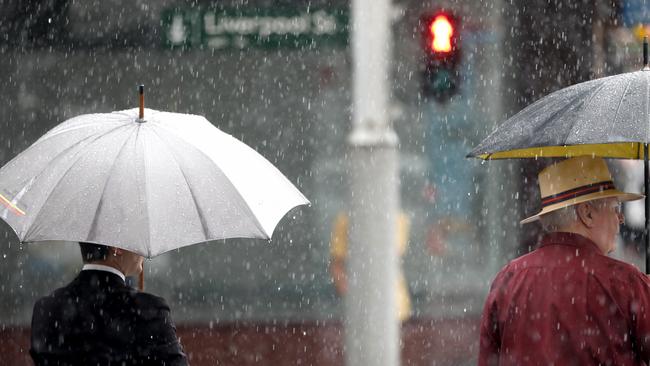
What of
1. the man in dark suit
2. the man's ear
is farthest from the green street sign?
the man in dark suit

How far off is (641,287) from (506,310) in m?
0.49

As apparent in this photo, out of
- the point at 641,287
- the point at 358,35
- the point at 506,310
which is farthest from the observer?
the point at 358,35

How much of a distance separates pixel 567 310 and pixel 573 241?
0.26 meters

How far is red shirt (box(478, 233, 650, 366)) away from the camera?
3.68 metres

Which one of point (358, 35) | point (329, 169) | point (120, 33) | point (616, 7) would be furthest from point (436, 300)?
point (358, 35)

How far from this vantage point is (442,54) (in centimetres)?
779

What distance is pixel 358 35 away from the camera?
7062mm

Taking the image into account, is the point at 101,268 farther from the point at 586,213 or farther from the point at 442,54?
the point at 442,54

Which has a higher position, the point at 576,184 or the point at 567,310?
the point at 576,184

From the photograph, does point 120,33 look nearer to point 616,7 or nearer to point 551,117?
point 616,7

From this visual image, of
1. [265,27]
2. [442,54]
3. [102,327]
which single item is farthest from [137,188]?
[265,27]

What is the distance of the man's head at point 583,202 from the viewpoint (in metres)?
3.96

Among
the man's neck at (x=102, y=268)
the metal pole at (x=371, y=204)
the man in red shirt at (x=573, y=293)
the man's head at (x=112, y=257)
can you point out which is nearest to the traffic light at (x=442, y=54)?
the metal pole at (x=371, y=204)

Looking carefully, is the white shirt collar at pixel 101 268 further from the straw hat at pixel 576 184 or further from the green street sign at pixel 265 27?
the green street sign at pixel 265 27
